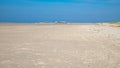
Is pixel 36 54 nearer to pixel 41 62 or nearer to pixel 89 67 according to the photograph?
pixel 41 62

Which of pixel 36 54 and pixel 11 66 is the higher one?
pixel 36 54

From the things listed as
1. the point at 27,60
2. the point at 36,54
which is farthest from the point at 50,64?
the point at 36,54

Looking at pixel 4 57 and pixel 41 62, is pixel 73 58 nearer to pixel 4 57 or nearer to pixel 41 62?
pixel 41 62

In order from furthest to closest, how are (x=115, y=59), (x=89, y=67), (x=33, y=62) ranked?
(x=115, y=59)
(x=33, y=62)
(x=89, y=67)

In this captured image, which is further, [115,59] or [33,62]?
[115,59]

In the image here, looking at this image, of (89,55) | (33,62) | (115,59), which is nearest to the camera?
(33,62)

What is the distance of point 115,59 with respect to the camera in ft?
29.0

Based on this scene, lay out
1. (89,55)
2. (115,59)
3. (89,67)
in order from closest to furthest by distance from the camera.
Answer: (89,67), (115,59), (89,55)

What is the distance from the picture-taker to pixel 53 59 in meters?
8.88

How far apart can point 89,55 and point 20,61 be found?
279 centimetres

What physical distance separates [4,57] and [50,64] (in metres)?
2.10

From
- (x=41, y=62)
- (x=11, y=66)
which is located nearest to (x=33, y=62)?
(x=41, y=62)

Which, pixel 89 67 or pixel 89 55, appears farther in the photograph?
pixel 89 55

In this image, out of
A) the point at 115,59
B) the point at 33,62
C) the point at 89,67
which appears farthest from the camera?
the point at 115,59
